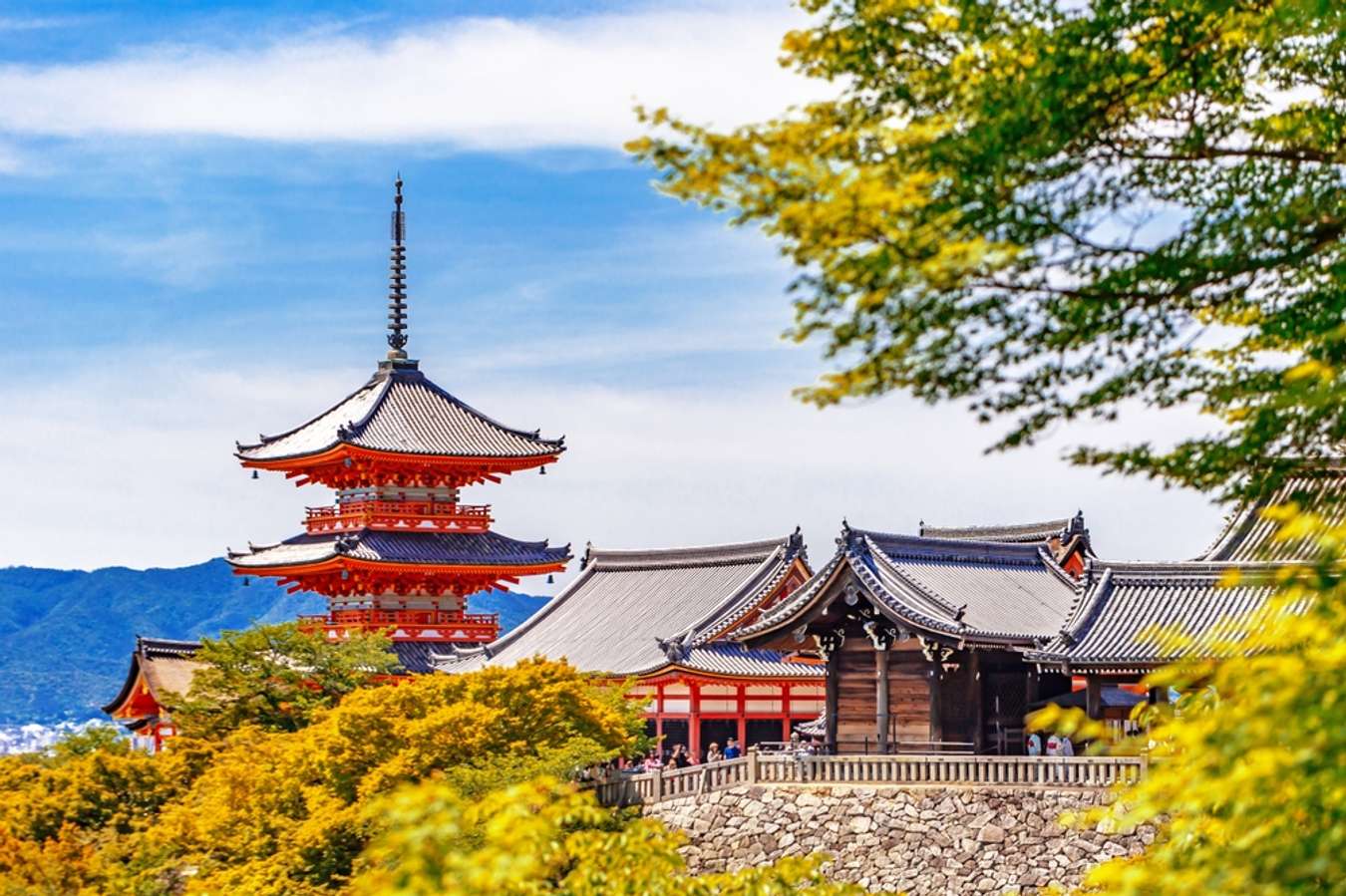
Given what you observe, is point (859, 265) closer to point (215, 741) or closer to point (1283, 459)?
point (1283, 459)

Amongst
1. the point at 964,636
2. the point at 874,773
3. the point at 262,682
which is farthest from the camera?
the point at 262,682

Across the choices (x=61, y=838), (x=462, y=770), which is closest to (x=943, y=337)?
(x=462, y=770)

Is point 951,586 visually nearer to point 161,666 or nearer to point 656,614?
point 656,614

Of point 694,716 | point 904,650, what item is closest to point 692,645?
point 694,716

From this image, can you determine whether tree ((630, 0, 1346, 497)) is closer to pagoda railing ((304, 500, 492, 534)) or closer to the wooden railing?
the wooden railing

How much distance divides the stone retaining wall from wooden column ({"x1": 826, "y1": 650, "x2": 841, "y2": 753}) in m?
2.10

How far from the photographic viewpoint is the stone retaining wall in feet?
87.2

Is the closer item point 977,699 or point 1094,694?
point 1094,694

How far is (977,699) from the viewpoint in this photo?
31219mm

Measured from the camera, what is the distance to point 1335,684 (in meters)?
6.55

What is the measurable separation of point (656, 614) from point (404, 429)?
986cm

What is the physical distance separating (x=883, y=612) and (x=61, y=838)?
1427 cm

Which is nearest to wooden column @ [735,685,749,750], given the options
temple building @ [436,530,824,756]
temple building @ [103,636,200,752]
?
temple building @ [436,530,824,756]

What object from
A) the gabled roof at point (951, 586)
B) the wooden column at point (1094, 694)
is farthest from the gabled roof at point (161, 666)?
the wooden column at point (1094, 694)
